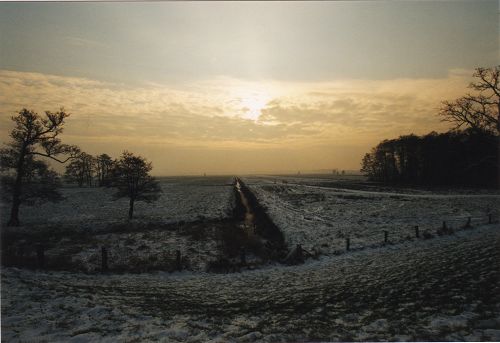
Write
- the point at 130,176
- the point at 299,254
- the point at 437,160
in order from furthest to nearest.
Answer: the point at 437,160, the point at 130,176, the point at 299,254

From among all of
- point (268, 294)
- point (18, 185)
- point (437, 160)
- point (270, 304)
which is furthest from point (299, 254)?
point (437, 160)

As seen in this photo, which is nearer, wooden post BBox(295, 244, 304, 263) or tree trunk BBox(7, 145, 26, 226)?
wooden post BBox(295, 244, 304, 263)

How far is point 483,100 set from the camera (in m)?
21.0

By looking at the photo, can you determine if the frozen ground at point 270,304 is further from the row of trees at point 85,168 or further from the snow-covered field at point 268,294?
the row of trees at point 85,168

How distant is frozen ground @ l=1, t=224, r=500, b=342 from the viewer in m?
7.64

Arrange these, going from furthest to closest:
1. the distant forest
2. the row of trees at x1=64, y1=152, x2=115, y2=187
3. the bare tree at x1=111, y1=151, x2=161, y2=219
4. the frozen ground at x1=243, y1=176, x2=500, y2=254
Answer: the row of trees at x1=64, y1=152, x2=115, y2=187, the distant forest, the bare tree at x1=111, y1=151, x2=161, y2=219, the frozen ground at x1=243, y1=176, x2=500, y2=254

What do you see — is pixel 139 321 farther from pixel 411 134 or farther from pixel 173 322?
pixel 411 134

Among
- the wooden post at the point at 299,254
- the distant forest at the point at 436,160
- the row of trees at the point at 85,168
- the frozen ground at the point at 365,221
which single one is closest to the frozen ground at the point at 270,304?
the wooden post at the point at 299,254

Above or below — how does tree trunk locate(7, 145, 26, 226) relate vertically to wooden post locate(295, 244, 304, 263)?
above

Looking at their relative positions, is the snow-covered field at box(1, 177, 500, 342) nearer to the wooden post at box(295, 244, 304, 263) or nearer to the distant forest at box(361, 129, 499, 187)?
the wooden post at box(295, 244, 304, 263)

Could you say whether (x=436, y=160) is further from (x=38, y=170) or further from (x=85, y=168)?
(x=85, y=168)

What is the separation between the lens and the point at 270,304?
999cm

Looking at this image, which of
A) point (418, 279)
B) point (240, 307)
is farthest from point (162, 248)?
point (418, 279)

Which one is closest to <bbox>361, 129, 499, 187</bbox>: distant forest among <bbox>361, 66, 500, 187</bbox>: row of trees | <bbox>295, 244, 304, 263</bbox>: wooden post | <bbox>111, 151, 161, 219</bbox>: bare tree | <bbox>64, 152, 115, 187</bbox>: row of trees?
<bbox>361, 66, 500, 187</bbox>: row of trees
